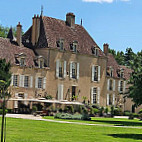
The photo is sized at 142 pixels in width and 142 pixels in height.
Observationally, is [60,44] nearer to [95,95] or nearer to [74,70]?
→ [74,70]

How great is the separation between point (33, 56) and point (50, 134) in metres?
32.7

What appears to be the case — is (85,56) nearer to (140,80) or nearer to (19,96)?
(19,96)

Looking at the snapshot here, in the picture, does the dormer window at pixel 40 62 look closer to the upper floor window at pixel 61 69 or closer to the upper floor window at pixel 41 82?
the upper floor window at pixel 41 82

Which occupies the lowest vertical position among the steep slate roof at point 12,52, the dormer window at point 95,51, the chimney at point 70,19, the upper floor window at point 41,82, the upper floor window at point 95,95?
the upper floor window at point 95,95

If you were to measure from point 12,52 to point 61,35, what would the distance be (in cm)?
915

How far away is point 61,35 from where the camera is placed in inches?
2260

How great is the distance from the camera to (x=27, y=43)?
55.9 m

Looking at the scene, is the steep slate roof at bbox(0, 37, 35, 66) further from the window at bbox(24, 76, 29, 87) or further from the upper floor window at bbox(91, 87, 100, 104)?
the upper floor window at bbox(91, 87, 100, 104)

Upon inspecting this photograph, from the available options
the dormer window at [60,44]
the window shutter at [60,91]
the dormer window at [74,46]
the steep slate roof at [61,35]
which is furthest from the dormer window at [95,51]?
the window shutter at [60,91]

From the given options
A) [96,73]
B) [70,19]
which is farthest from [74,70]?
[70,19]

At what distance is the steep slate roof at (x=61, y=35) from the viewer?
54.9 metres

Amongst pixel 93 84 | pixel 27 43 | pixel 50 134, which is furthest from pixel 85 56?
pixel 50 134

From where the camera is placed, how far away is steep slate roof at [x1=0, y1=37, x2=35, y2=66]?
49625 mm

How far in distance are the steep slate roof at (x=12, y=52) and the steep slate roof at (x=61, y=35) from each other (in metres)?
2.39
